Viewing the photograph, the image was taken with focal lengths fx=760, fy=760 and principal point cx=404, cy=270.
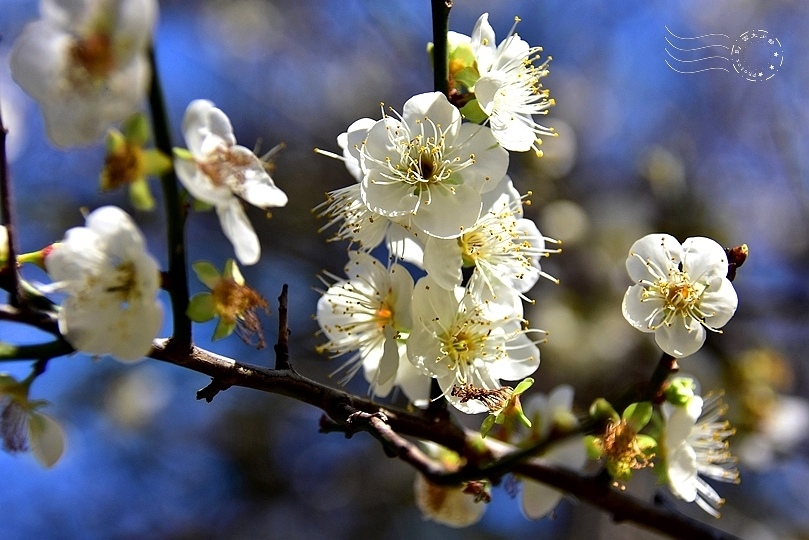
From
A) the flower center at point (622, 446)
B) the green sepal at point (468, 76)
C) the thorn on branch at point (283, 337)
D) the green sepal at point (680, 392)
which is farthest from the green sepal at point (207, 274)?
the green sepal at point (680, 392)

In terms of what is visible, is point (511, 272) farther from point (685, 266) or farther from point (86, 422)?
point (86, 422)

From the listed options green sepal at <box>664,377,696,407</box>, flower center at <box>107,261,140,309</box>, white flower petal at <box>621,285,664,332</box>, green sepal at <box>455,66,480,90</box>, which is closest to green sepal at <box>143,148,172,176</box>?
flower center at <box>107,261,140,309</box>

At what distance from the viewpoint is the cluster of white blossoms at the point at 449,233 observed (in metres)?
1.00

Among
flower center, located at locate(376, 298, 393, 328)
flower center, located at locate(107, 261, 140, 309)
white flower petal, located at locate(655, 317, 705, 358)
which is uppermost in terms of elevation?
flower center, located at locate(107, 261, 140, 309)

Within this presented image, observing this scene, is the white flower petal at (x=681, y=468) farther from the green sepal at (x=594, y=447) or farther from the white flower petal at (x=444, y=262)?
the white flower petal at (x=444, y=262)

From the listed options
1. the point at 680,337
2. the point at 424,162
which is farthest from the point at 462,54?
the point at 680,337

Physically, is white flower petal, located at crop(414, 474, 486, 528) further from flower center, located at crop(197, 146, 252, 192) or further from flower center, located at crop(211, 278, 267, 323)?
flower center, located at crop(197, 146, 252, 192)

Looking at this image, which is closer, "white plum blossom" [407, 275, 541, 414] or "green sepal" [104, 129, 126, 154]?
"green sepal" [104, 129, 126, 154]

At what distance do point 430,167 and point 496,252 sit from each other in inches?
6.0

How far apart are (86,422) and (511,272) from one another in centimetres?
329

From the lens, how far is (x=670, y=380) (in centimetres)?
116

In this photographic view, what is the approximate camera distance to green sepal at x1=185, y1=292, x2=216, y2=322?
81 cm

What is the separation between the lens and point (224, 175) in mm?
832

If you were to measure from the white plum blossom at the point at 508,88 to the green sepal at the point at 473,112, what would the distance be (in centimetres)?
1
